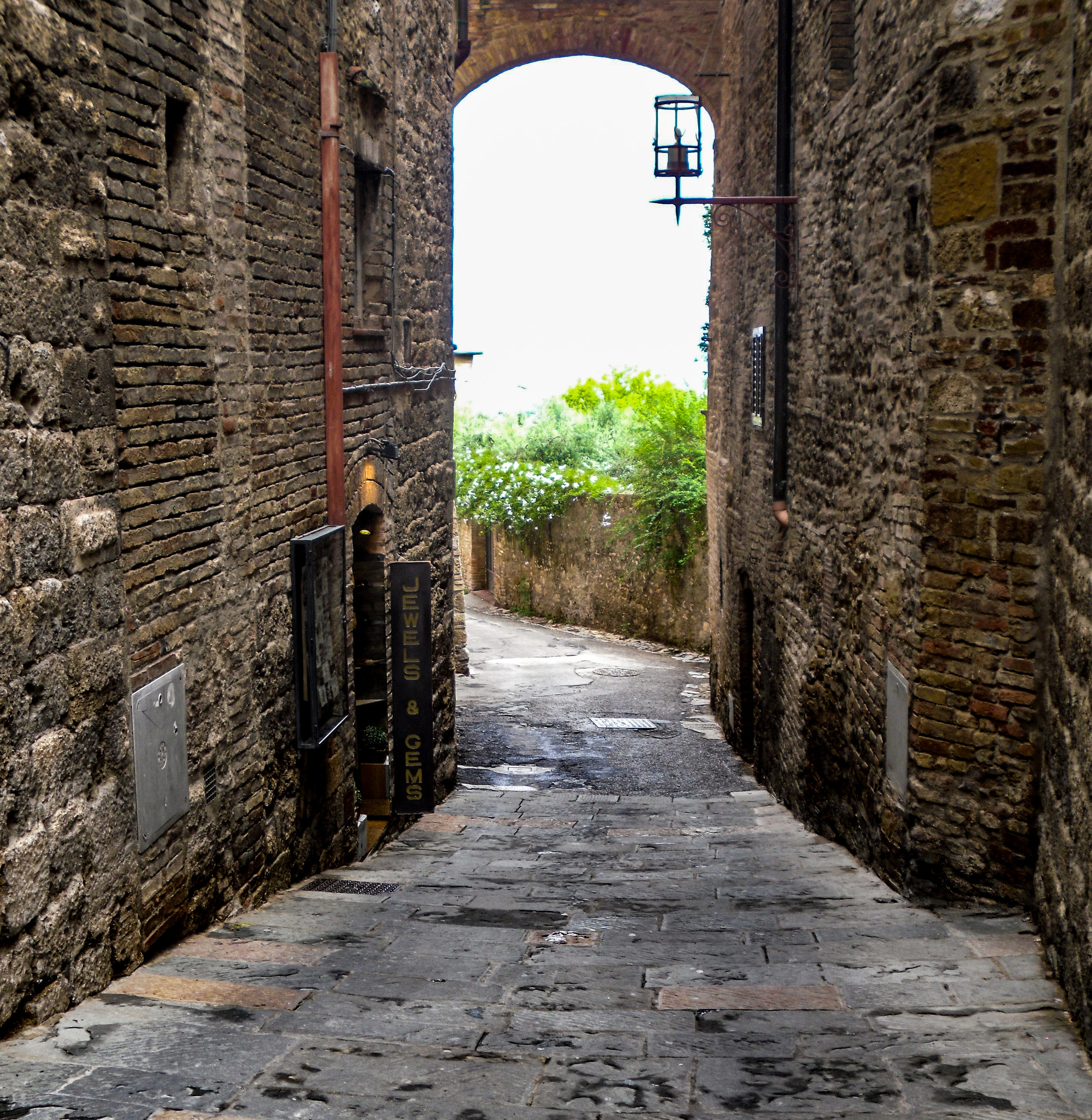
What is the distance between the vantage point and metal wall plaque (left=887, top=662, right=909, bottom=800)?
5.70 meters

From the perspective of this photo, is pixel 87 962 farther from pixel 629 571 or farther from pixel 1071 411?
pixel 629 571

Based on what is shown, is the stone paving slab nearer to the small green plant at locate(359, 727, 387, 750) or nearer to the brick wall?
the small green plant at locate(359, 727, 387, 750)

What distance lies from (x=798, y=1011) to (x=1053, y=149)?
3449 millimetres

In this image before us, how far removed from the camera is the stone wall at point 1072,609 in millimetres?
4078

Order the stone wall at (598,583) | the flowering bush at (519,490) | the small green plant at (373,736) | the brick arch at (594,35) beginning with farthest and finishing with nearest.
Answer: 1. the flowering bush at (519,490)
2. the stone wall at (598,583)
3. the brick arch at (594,35)
4. the small green plant at (373,736)

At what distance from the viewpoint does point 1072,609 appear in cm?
446

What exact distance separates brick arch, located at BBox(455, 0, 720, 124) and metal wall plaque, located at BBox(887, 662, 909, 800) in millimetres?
11941

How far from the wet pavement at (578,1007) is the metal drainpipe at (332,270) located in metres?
2.11

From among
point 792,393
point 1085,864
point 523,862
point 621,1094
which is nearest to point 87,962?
point 621,1094

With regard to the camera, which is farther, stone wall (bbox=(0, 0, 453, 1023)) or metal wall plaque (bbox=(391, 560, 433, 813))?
metal wall plaque (bbox=(391, 560, 433, 813))

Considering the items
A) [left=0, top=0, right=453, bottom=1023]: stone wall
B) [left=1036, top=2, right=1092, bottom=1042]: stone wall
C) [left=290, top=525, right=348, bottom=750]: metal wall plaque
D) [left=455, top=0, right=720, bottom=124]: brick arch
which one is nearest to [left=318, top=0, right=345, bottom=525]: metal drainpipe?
[left=0, top=0, right=453, bottom=1023]: stone wall

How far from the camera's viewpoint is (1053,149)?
196 inches

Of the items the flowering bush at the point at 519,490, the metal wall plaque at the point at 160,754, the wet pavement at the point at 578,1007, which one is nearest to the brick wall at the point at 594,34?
the flowering bush at the point at 519,490

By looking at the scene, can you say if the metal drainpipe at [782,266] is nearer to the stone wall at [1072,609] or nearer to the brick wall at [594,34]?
the stone wall at [1072,609]
